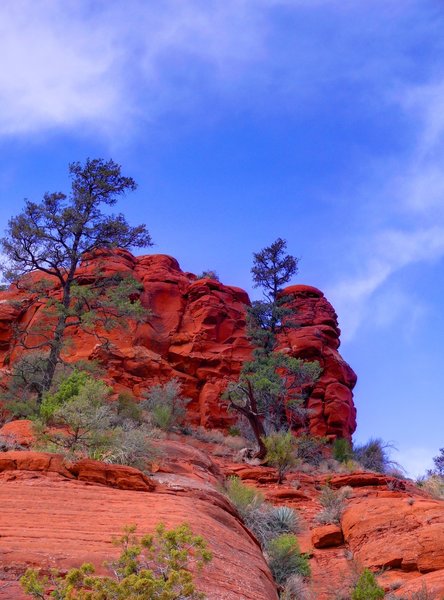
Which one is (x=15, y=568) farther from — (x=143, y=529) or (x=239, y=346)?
(x=239, y=346)

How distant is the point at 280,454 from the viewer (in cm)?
1845

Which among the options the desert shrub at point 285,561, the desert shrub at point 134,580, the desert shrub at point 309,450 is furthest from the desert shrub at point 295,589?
the desert shrub at point 309,450

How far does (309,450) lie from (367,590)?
15.9 meters

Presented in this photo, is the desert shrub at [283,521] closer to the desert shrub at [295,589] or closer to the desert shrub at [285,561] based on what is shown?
the desert shrub at [285,561]

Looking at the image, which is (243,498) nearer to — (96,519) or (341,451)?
(96,519)

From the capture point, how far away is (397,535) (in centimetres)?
1062

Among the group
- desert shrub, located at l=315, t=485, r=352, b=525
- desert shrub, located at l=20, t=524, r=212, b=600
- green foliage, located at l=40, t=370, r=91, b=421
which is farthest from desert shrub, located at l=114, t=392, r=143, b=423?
desert shrub, located at l=20, t=524, r=212, b=600

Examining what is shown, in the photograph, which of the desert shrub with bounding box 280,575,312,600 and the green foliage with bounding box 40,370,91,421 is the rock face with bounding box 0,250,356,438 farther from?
the desert shrub with bounding box 280,575,312,600

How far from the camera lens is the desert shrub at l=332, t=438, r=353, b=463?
2542cm

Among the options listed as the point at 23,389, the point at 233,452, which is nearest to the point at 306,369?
the point at 233,452

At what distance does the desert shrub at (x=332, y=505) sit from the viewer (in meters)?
13.0

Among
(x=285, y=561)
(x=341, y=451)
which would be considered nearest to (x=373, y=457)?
(x=341, y=451)

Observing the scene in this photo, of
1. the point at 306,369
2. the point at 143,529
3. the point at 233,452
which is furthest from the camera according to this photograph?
the point at 306,369

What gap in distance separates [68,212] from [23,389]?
6.18 m
